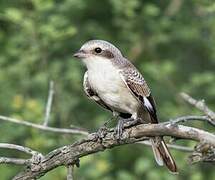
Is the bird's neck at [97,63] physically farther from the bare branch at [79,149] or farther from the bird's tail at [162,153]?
the bare branch at [79,149]

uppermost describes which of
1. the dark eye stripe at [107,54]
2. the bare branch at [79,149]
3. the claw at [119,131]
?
the dark eye stripe at [107,54]

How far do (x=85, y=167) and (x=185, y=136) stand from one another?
12.0ft

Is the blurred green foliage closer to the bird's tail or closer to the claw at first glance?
the bird's tail

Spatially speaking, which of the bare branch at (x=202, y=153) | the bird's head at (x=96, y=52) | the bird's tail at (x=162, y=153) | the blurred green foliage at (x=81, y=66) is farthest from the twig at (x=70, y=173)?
the blurred green foliage at (x=81, y=66)

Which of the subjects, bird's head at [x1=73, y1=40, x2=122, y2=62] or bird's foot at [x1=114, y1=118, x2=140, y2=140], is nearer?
bird's foot at [x1=114, y1=118, x2=140, y2=140]

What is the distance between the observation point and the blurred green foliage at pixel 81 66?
7.55 meters

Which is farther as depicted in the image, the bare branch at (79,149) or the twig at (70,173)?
the bare branch at (79,149)

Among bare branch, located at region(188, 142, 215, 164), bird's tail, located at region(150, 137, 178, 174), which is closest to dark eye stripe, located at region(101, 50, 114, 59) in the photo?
bird's tail, located at region(150, 137, 178, 174)

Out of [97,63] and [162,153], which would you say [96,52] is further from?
[162,153]

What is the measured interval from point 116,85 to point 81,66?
3.42m

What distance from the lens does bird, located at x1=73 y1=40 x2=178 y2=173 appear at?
17.2ft

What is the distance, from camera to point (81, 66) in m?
8.67

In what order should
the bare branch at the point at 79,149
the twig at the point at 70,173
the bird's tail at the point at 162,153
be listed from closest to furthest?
the twig at the point at 70,173, the bare branch at the point at 79,149, the bird's tail at the point at 162,153

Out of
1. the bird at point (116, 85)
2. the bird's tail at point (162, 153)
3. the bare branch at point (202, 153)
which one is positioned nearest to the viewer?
the bare branch at point (202, 153)
